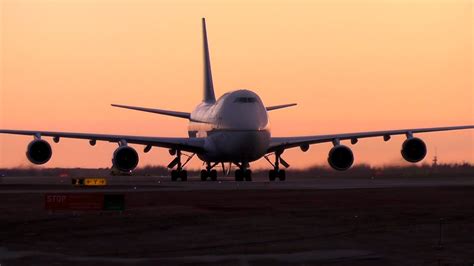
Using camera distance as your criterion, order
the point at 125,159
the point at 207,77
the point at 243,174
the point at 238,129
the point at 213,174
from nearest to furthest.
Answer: the point at 125,159, the point at 238,129, the point at 243,174, the point at 213,174, the point at 207,77

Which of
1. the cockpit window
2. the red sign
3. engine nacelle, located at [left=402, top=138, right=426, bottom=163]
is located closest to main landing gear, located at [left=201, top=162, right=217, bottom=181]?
the cockpit window

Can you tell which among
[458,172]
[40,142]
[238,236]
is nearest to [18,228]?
[238,236]

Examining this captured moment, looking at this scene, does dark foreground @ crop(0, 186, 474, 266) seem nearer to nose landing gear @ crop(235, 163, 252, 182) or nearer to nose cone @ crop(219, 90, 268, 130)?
nose cone @ crop(219, 90, 268, 130)

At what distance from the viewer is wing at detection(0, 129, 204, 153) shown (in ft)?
205

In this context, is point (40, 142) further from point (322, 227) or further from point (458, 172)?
point (322, 227)

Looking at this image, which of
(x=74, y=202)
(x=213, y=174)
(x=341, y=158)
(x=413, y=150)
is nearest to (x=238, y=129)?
(x=213, y=174)

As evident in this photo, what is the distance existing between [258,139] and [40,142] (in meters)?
12.5

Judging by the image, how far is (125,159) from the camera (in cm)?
6244

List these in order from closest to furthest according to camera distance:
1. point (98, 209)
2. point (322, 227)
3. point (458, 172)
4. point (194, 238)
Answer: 1. point (194, 238)
2. point (322, 227)
3. point (98, 209)
4. point (458, 172)

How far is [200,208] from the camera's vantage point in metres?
34.1

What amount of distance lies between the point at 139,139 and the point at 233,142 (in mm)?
5993

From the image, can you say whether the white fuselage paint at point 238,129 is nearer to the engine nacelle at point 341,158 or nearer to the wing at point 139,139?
the wing at point 139,139

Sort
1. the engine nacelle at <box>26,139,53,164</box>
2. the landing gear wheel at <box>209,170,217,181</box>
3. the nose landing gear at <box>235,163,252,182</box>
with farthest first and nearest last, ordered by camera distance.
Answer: the landing gear wheel at <box>209,170,217,181</box>
the nose landing gear at <box>235,163,252,182</box>
the engine nacelle at <box>26,139,53,164</box>

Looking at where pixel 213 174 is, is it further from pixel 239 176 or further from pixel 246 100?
pixel 246 100
